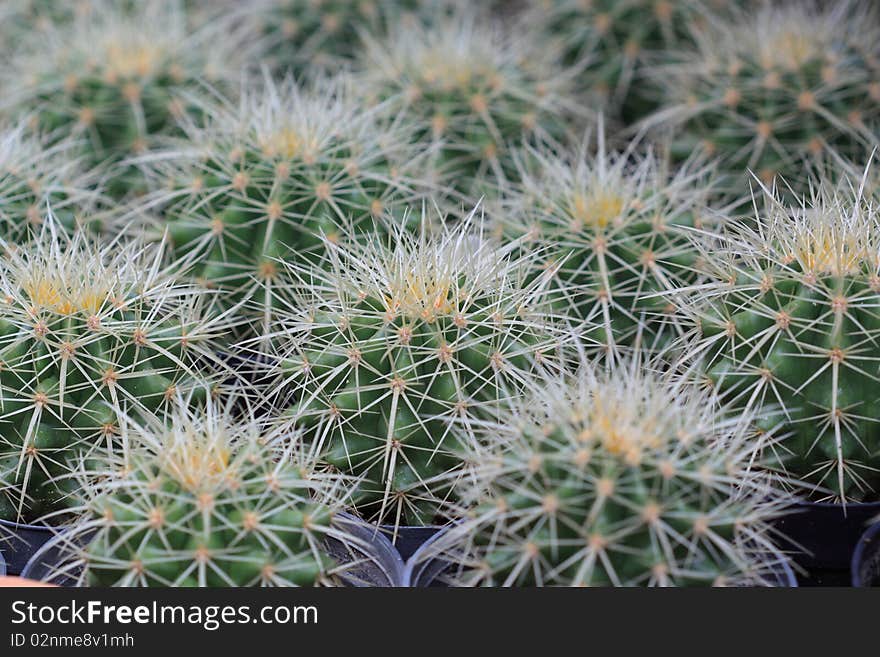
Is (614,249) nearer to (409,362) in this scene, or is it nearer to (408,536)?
(409,362)

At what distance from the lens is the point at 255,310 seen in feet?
7.34

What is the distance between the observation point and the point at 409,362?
1.78 metres

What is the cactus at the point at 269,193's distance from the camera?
7.17 feet

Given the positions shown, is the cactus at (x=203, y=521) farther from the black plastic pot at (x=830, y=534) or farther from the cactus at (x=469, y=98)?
the cactus at (x=469, y=98)

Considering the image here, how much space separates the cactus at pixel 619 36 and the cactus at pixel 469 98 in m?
0.30

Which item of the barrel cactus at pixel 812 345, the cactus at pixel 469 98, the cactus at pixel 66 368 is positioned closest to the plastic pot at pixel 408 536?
the cactus at pixel 66 368

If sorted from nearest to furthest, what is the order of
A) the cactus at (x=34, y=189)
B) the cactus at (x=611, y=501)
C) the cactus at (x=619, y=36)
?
the cactus at (x=611, y=501), the cactus at (x=34, y=189), the cactus at (x=619, y=36)

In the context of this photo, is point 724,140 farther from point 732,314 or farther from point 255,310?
point 255,310

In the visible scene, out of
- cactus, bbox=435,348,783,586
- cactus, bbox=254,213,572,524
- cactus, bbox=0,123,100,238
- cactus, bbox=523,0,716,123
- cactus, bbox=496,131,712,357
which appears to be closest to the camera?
cactus, bbox=435,348,783,586

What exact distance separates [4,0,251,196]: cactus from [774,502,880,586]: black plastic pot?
1747mm

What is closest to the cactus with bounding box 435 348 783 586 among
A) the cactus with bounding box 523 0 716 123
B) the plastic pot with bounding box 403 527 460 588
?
the plastic pot with bounding box 403 527 460 588

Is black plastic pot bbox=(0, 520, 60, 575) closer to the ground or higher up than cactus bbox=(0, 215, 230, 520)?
closer to the ground

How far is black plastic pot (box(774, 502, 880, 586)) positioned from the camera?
6.00 feet

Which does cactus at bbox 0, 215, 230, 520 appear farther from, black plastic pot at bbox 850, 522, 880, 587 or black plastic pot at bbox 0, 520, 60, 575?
black plastic pot at bbox 850, 522, 880, 587
